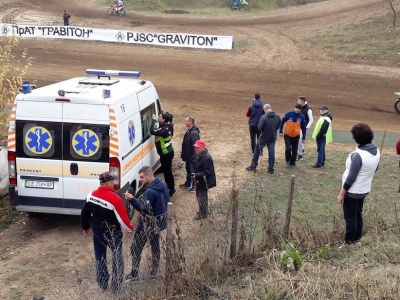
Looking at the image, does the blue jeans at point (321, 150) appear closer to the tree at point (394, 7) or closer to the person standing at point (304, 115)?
the person standing at point (304, 115)

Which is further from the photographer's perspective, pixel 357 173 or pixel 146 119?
pixel 146 119

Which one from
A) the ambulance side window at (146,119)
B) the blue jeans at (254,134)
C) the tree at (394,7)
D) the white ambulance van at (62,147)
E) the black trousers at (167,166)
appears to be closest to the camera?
the white ambulance van at (62,147)

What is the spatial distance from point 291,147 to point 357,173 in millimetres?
5845

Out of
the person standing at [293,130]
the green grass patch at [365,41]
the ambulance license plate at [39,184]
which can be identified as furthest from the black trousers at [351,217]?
the green grass patch at [365,41]

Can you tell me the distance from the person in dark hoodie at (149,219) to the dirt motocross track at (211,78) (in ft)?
4.61

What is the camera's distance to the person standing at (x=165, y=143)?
11.0 metres

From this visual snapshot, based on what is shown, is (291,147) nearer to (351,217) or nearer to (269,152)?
(269,152)

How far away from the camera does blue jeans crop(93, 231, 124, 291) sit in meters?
6.89

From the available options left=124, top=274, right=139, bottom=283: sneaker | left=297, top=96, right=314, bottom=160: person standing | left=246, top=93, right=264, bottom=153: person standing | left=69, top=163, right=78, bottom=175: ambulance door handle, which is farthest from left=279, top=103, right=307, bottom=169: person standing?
left=124, top=274, right=139, bottom=283: sneaker

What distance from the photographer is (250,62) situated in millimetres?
25719

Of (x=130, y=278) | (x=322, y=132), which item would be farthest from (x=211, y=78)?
(x=130, y=278)

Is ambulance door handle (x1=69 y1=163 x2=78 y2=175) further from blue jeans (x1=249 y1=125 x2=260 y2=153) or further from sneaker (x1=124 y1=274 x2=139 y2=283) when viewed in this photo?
blue jeans (x1=249 y1=125 x2=260 y2=153)

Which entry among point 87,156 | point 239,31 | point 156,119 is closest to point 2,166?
point 87,156

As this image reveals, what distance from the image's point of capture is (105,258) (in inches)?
289
